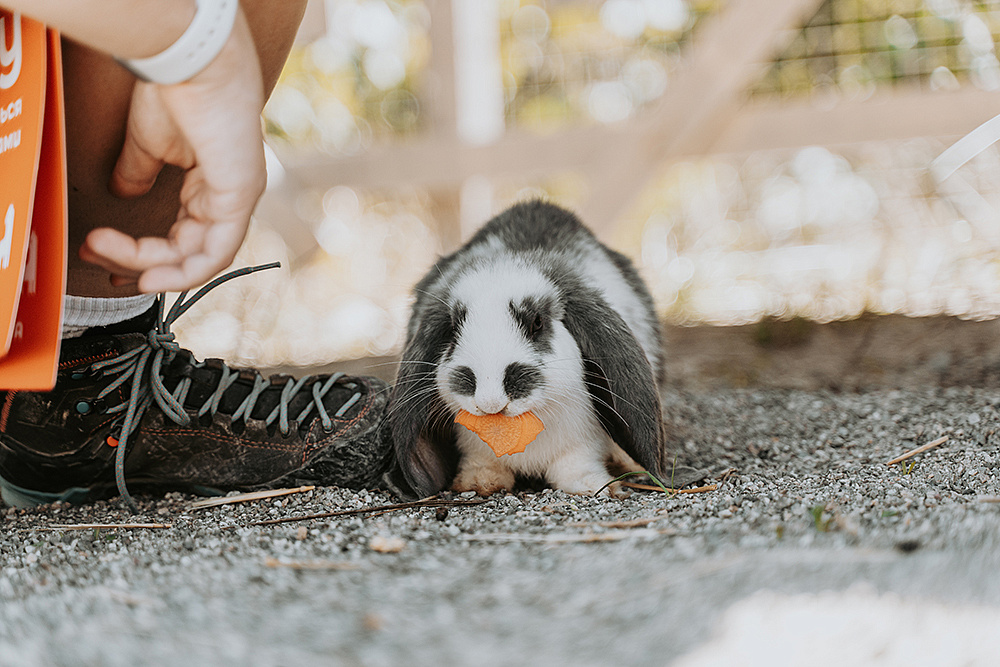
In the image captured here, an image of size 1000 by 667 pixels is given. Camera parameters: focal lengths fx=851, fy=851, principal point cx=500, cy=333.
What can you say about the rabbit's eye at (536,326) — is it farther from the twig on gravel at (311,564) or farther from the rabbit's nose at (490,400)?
the twig on gravel at (311,564)

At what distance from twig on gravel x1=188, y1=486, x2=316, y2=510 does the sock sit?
0.41 meters

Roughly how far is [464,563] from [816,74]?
13.1 ft

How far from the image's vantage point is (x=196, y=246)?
1.32 metres

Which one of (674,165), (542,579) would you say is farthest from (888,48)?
(542,579)

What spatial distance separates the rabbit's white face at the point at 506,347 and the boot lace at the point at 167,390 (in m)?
0.28

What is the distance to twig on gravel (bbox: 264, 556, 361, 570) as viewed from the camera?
113cm

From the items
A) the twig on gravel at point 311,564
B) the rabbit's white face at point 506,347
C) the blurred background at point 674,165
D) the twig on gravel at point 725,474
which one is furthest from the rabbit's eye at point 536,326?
the blurred background at point 674,165

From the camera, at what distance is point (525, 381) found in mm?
1646

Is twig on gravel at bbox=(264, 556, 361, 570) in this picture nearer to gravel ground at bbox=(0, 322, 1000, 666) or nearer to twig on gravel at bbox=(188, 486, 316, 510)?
gravel ground at bbox=(0, 322, 1000, 666)

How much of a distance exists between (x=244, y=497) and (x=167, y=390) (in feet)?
0.98

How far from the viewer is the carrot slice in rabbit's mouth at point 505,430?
1.67 m

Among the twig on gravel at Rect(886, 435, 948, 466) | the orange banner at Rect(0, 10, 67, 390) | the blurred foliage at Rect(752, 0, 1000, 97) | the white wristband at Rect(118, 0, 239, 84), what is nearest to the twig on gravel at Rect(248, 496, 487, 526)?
the orange banner at Rect(0, 10, 67, 390)

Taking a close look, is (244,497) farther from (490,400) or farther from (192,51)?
(192,51)

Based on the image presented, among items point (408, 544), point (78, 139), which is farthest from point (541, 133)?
point (408, 544)
